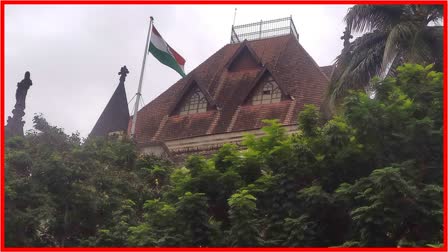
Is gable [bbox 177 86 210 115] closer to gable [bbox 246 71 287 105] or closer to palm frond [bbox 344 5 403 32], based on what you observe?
gable [bbox 246 71 287 105]

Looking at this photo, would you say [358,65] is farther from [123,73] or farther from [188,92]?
[123,73]

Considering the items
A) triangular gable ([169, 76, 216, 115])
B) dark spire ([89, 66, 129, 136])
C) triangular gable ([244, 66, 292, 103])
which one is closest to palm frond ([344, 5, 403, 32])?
triangular gable ([244, 66, 292, 103])

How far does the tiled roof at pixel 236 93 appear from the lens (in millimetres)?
22906

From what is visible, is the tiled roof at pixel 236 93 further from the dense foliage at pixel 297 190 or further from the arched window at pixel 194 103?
the dense foliage at pixel 297 190

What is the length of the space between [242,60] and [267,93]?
2978 mm

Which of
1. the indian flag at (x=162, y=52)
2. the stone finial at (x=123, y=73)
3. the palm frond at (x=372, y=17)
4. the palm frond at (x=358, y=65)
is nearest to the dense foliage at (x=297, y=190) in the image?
the palm frond at (x=358, y=65)

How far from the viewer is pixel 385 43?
17.2 metres

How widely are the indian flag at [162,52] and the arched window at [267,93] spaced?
9.91 ft

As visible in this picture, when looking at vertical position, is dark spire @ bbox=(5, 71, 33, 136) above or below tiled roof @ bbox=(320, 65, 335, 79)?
below

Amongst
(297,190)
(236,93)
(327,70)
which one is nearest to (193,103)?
(236,93)

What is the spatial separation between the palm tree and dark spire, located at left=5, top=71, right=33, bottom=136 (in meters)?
9.03

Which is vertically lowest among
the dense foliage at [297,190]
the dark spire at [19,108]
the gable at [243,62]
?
the dense foliage at [297,190]

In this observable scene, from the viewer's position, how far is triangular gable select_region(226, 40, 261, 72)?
1029 inches

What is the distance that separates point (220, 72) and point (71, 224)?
13702 millimetres
